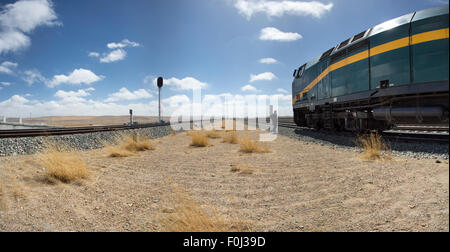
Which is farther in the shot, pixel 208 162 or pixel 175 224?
pixel 208 162

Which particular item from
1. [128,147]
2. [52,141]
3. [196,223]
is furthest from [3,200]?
[52,141]

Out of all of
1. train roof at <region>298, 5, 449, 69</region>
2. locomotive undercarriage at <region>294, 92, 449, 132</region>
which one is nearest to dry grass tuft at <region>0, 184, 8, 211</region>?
locomotive undercarriage at <region>294, 92, 449, 132</region>

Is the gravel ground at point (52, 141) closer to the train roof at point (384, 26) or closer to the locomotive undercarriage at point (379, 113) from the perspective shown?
the locomotive undercarriage at point (379, 113)

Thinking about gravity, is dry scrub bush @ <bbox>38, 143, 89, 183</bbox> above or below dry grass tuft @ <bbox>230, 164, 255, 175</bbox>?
above

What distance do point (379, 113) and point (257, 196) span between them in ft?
8.54

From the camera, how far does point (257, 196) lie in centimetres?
468

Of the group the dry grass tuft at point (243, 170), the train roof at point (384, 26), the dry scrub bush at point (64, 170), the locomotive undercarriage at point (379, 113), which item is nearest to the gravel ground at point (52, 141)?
the dry scrub bush at point (64, 170)

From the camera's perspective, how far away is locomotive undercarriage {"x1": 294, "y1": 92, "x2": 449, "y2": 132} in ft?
5.01

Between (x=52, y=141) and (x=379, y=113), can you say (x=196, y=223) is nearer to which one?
(x=379, y=113)

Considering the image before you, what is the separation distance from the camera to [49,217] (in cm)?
398

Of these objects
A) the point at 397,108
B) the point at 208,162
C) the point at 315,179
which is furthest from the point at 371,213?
the point at 208,162

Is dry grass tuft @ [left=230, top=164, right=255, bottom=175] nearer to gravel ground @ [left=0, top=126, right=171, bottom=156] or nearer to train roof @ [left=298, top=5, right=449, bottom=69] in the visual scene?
train roof @ [left=298, top=5, right=449, bottom=69]
